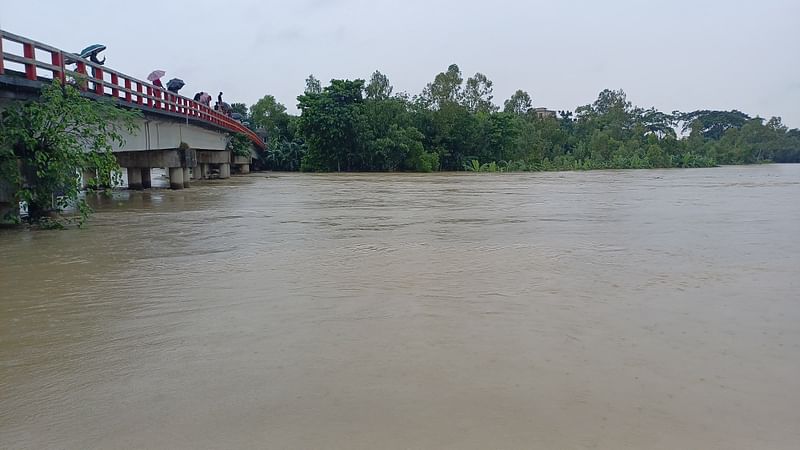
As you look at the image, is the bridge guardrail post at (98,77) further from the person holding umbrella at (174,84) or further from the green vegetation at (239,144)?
the green vegetation at (239,144)

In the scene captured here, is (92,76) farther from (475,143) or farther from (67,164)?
(475,143)

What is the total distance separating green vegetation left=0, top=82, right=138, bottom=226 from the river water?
4.32 feet

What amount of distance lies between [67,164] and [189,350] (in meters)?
7.63

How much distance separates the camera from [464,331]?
4.87m

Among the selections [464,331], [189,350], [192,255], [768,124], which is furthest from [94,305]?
[768,124]

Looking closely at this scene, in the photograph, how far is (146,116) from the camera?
18031mm

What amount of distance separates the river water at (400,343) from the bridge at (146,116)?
2.92 meters

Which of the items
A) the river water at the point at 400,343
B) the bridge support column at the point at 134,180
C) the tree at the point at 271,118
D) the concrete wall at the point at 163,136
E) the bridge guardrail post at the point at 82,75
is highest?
the tree at the point at 271,118

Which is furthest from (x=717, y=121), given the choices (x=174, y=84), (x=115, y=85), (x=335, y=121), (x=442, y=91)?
(x=115, y=85)

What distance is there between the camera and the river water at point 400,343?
325 cm

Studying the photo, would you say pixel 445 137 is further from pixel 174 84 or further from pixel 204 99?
pixel 174 84

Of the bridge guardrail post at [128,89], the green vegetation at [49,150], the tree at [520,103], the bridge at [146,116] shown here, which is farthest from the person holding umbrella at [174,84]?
the tree at [520,103]

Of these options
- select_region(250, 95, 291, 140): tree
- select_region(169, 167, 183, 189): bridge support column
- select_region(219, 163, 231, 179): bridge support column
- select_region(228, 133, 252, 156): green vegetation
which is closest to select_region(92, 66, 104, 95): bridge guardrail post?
select_region(169, 167, 183, 189): bridge support column

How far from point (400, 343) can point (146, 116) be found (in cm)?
1578
